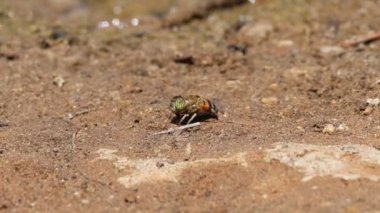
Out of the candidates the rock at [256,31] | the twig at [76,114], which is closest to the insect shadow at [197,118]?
the twig at [76,114]

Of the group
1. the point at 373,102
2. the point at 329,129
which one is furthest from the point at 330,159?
the point at 373,102

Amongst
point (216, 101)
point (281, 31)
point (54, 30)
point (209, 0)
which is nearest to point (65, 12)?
point (54, 30)

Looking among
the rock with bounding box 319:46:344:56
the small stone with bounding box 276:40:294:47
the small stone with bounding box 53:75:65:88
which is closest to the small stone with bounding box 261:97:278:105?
the rock with bounding box 319:46:344:56

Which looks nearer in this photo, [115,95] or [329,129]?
[329,129]

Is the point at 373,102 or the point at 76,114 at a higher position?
the point at 76,114

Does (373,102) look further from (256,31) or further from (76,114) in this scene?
(76,114)

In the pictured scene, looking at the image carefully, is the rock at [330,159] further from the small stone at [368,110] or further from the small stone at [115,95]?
the small stone at [115,95]
